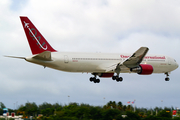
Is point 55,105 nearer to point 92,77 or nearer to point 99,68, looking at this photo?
point 92,77

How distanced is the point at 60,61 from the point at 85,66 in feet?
12.4

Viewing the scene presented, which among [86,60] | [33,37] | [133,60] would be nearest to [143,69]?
[133,60]

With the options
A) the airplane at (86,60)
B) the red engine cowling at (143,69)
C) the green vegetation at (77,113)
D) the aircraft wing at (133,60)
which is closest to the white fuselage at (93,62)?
the airplane at (86,60)

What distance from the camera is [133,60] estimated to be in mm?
39656

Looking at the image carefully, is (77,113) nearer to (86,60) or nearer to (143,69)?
(86,60)

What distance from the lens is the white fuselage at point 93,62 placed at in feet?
123

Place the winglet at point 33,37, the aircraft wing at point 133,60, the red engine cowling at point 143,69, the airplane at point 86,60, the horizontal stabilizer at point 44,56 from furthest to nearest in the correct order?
the red engine cowling at point 143,69 < the aircraft wing at point 133,60 < the winglet at point 33,37 < the airplane at point 86,60 < the horizontal stabilizer at point 44,56

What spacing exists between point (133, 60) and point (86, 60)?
6201 mm

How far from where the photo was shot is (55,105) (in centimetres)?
5653

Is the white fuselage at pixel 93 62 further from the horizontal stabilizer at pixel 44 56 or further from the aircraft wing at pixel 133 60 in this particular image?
the aircraft wing at pixel 133 60

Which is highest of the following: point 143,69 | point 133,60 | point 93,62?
point 133,60

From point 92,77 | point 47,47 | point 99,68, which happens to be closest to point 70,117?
point 92,77

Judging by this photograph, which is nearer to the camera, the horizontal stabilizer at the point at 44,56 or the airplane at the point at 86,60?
the horizontal stabilizer at the point at 44,56

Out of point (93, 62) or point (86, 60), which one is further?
point (93, 62)
